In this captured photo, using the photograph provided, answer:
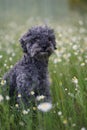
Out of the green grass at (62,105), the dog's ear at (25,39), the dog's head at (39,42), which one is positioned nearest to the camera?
the green grass at (62,105)

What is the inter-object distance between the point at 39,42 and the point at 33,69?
469 mm

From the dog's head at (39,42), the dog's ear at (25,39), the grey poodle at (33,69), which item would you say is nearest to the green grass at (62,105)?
the grey poodle at (33,69)

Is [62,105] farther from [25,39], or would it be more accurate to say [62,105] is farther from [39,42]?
[25,39]

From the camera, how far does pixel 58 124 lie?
4293 mm

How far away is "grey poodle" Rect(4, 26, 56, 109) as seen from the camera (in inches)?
193

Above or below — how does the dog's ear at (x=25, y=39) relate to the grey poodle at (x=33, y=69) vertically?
above

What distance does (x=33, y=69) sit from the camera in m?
5.21

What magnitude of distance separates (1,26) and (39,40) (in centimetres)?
927

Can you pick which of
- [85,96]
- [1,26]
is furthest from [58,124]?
[1,26]

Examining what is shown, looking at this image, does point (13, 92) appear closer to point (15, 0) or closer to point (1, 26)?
point (1, 26)

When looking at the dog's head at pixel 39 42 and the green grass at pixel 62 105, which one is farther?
the dog's head at pixel 39 42

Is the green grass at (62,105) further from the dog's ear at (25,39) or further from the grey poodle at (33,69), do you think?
the dog's ear at (25,39)

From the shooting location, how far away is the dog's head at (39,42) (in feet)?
15.8

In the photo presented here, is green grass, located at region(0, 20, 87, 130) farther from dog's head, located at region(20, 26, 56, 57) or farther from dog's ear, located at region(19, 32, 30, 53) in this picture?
dog's ear, located at region(19, 32, 30, 53)
